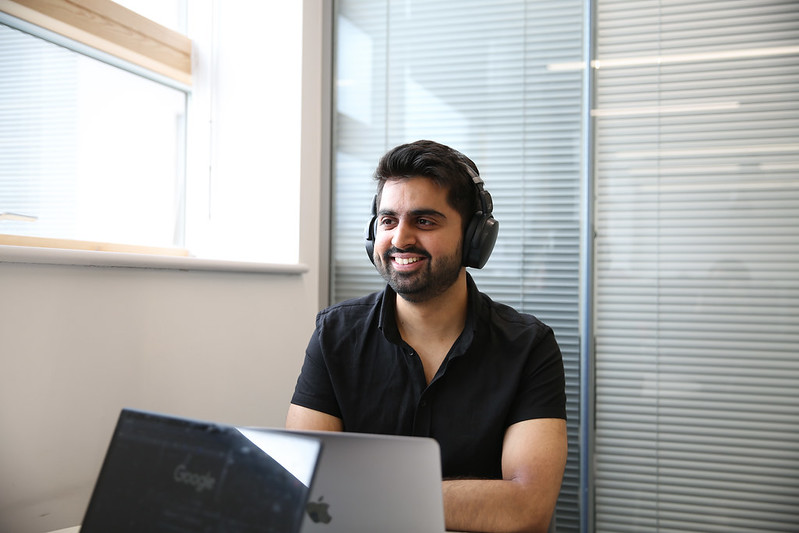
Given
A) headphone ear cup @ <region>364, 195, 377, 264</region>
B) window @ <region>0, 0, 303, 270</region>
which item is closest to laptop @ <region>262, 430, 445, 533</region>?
headphone ear cup @ <region>364, 195, 377, 264</region>

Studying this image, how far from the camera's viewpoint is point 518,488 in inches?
46.6

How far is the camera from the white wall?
4.11 feet

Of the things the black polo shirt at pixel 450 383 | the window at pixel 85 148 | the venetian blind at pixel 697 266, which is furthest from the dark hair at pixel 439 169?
the window at pixel 85 148

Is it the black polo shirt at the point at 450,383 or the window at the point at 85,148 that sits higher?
the window at the point at 85,148

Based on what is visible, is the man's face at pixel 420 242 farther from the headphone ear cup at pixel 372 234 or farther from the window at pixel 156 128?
the window at pixel 156 128

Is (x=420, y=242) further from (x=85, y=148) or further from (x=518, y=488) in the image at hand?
(x=85, y=148)

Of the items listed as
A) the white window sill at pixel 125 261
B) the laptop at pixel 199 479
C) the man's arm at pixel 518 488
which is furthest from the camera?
the white window sill at pixel 125 261

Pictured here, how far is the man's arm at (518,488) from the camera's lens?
110 cm

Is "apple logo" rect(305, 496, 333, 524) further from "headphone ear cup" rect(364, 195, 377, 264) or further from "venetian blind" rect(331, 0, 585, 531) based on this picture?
"venetian blind" rect(331, 0, 585, 531)

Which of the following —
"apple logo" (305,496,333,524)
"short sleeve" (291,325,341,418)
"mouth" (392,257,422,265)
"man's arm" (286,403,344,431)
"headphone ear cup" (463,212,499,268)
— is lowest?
"man's arm" (286,403,344,431)

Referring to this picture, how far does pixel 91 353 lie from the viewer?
1.41m

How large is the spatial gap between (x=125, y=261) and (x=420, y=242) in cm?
70

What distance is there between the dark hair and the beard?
120mm

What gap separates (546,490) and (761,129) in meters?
1.39
